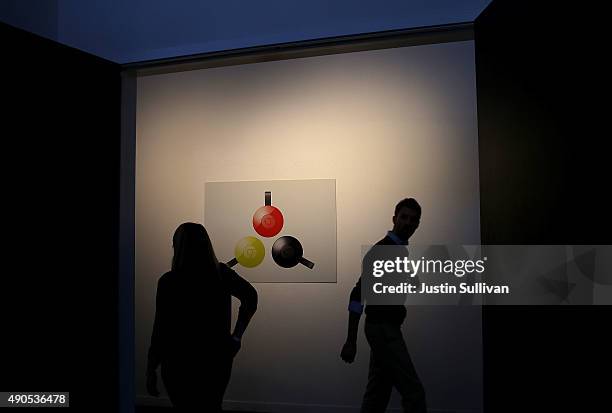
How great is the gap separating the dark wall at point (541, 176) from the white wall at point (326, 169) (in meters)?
0.58

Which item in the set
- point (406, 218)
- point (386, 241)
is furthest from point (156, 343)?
point (406, 218)

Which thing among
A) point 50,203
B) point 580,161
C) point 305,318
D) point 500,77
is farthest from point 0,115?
point 580,161

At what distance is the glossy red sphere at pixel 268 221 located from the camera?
9.39ft

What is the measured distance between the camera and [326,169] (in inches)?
114

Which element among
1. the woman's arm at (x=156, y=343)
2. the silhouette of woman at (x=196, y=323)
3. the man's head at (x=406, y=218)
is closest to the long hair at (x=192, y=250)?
the silhouette of woman at (x=196, y=323)

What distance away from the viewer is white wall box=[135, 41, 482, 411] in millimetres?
2652

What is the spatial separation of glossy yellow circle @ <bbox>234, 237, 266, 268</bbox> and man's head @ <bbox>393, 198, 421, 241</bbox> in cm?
70

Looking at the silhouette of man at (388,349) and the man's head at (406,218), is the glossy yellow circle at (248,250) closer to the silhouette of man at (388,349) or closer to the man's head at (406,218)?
the silhouette of man at (388,349)

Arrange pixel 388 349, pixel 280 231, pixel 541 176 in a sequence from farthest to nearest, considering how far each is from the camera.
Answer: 1. pixel 280 231
2. pixel 388 349
3. pixel 541 176

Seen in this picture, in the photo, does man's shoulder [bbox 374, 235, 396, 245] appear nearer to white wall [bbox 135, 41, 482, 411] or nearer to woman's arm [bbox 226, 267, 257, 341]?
white wall [bbox 135, 41, 482, 411]

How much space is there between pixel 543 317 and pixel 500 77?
835mm

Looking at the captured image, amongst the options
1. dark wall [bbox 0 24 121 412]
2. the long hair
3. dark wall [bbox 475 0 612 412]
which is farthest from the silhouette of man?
dark wall [bbox 0 24 121 412]

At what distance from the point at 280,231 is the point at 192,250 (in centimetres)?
48

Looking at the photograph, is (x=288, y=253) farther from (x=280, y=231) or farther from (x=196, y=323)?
(x=196, y=323)
